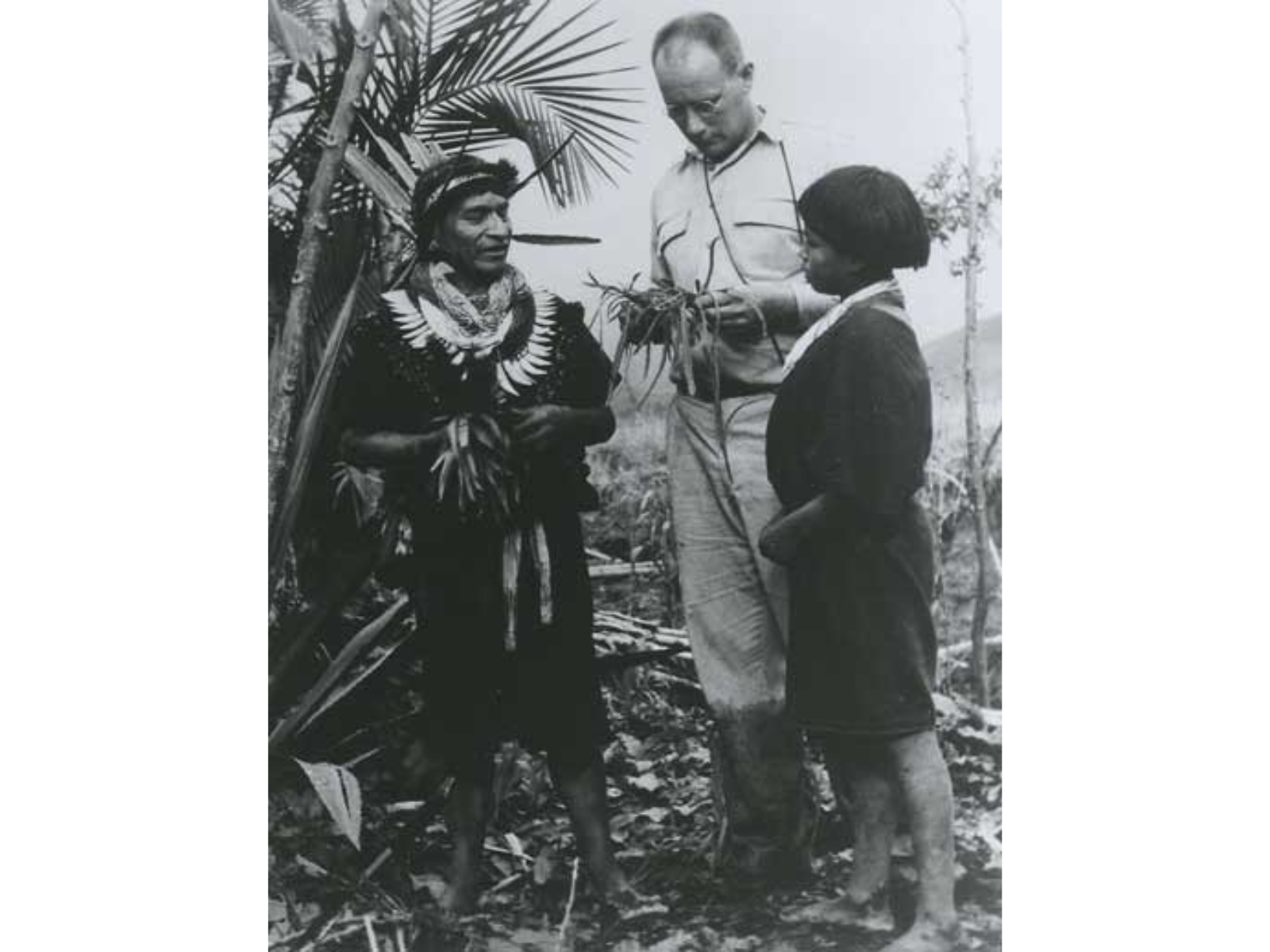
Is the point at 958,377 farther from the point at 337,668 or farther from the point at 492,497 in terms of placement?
the point at 337,668

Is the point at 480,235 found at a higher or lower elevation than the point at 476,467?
higher

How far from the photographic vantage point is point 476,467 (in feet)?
12.5

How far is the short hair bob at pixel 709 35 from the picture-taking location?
12.5ft

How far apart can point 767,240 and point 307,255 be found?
110cm

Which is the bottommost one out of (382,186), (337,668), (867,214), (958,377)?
(337,668)

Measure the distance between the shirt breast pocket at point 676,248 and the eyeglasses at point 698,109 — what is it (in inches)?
8.9

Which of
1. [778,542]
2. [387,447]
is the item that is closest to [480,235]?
[387,447]

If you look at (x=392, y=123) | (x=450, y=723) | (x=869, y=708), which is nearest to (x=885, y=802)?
(x=869, y=708)

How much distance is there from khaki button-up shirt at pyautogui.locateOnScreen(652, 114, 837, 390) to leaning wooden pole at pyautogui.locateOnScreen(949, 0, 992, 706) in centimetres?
35

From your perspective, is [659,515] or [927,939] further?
[659,515]

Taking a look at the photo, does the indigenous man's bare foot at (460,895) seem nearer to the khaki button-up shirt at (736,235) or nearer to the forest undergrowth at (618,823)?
the forest undergrowth at (618,823)

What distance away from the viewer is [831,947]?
3756 millimetres

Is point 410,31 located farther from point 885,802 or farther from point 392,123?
point 885,802

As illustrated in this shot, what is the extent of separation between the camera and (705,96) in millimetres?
3828
